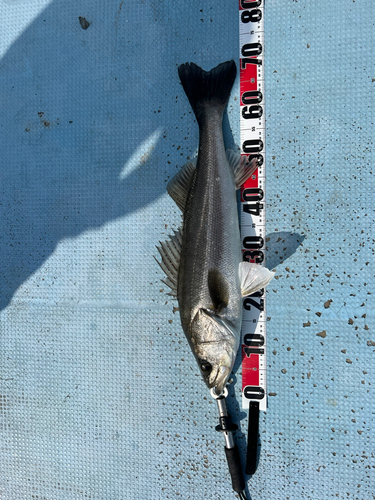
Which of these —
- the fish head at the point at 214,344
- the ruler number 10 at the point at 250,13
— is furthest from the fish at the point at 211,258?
the ruler number 10 at the point at 250,13

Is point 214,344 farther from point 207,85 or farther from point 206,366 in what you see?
point 207,85

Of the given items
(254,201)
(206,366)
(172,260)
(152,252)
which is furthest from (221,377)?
(254,201)

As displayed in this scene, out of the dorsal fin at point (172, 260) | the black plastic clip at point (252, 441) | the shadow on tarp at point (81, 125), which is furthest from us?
the shadow on tarp at point (81, 125)

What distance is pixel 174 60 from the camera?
86.5 inches

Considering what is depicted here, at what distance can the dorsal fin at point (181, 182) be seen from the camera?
1995 millimetres

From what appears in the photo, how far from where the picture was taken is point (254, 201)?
208 cm

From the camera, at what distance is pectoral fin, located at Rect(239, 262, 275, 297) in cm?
186

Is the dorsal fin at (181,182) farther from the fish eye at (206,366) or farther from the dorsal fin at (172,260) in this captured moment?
the fish eye at (206,366)

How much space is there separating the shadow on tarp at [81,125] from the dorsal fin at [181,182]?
189 mm

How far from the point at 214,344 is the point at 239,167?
3.45 feet

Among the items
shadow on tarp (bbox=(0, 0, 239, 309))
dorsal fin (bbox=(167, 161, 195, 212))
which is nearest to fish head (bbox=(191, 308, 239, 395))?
dorsal fin (bbox=(167, 161, 195, 212))

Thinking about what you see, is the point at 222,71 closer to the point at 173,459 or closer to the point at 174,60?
the point at 174,60

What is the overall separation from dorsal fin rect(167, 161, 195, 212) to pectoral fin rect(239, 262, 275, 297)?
1.83 feet

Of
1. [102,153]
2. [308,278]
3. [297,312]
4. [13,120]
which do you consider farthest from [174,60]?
[297,312]
